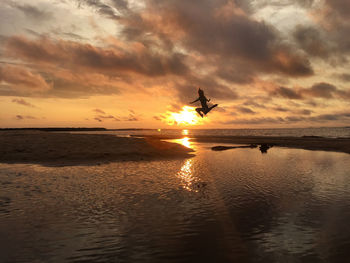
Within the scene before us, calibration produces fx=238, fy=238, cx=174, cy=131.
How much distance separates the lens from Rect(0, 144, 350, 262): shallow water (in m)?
6.66

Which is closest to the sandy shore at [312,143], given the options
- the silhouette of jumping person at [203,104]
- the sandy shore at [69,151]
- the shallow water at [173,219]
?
the silhouette of jumping person at [203,104]

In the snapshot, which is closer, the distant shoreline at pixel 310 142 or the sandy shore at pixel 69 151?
the sandy shore at pixel 69 151

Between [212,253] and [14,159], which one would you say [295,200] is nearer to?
[212,253]

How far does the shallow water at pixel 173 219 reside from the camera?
21.9 ft

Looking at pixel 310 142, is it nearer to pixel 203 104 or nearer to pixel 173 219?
pixel 203 104

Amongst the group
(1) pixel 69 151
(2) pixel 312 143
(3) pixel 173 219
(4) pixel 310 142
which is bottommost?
(3) pixel 173 219

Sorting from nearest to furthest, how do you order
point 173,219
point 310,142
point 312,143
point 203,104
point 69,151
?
point 173,219, point 203,104, point 69,151, point 312,143, point 310,142

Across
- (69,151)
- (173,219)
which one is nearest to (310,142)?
(69,151)

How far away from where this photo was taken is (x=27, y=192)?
1265 cm

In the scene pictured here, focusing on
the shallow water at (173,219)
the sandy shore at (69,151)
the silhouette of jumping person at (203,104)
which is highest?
the silhouette of jumping person at (203,104)

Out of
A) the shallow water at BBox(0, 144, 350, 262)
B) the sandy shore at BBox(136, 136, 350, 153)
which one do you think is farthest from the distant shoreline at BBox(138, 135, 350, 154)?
the shallow water at BBox(0, 144, 350, 262)

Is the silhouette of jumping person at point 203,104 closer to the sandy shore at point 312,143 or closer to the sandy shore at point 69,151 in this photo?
the sandy shore at point 69,151

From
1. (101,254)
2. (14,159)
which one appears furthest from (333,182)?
(14,159)

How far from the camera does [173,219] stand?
9.15m
